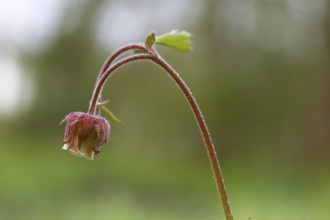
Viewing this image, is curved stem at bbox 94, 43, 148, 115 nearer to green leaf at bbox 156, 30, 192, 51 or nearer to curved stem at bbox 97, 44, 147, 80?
curved stem at bbox 97, 44, 147, 80

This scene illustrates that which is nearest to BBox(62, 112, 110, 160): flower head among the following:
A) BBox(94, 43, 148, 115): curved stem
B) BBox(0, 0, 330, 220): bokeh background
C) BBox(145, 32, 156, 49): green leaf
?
BBox(94, 43, 148, 115): curved stem

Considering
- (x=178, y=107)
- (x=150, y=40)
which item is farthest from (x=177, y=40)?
(x=178, y=107)

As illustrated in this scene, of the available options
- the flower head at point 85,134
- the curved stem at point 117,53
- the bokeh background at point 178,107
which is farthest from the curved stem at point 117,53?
the bokeh background at point 178,107

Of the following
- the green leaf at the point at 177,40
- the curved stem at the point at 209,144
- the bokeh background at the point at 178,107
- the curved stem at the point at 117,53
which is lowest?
the curved stem at the point at 209,144

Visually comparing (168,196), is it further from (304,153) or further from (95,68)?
(95,68)

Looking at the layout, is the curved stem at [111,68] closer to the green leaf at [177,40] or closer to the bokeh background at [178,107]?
the green leaf at [177,40]

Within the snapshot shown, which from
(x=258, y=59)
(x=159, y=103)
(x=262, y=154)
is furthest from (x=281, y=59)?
(x=159, y=103)
